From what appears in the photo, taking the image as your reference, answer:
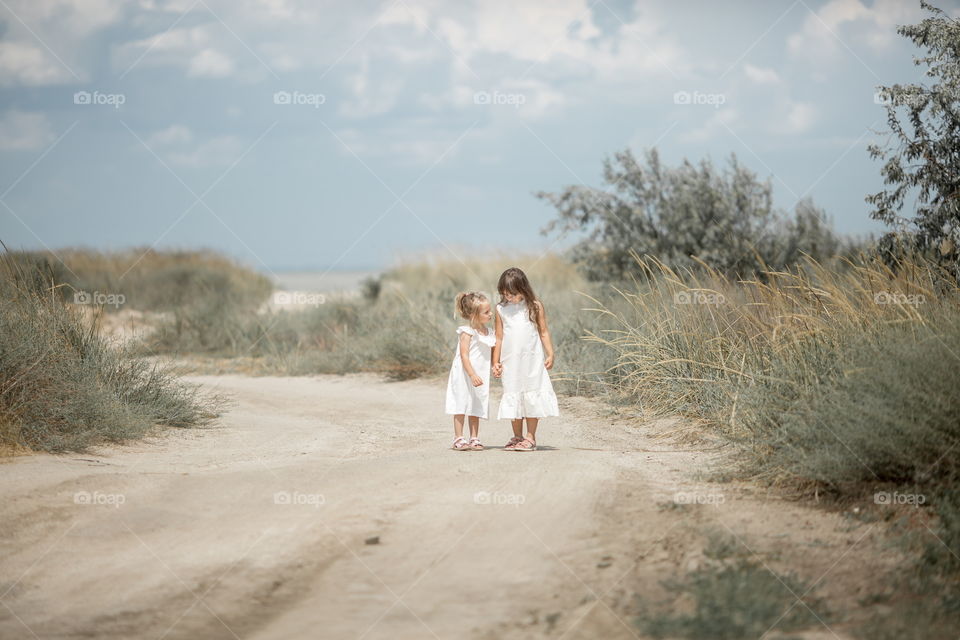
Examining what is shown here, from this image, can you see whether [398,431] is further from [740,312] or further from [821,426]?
[821,426]

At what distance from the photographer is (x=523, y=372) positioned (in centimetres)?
773

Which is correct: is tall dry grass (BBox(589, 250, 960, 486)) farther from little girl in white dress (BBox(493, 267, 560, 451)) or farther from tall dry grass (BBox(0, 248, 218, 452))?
tall dry grass (BBox(0, 248, 218, 452))

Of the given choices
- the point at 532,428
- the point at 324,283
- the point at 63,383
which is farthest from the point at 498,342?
the point at 324,283

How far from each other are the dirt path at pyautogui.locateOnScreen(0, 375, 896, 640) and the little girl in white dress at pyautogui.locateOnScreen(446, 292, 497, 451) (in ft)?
1.51

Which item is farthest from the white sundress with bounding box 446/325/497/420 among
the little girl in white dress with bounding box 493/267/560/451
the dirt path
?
the dirt path

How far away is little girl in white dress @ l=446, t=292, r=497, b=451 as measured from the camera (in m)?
7.74

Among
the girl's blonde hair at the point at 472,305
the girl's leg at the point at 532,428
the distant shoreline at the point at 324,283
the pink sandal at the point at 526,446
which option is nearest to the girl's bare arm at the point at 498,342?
the girl's blonde hair at the point at 472,305

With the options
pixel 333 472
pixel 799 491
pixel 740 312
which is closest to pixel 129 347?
pixel 333 472

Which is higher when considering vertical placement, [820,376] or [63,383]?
[820,376]

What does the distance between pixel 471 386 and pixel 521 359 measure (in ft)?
1.60

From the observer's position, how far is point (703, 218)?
55.6 feet

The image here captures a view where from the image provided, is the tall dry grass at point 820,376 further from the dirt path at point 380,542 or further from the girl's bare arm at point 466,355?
the girl's bare arm at point 466,355

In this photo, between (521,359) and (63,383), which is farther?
(63,383)

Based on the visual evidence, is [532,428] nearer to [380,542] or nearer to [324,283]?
[380,542]
